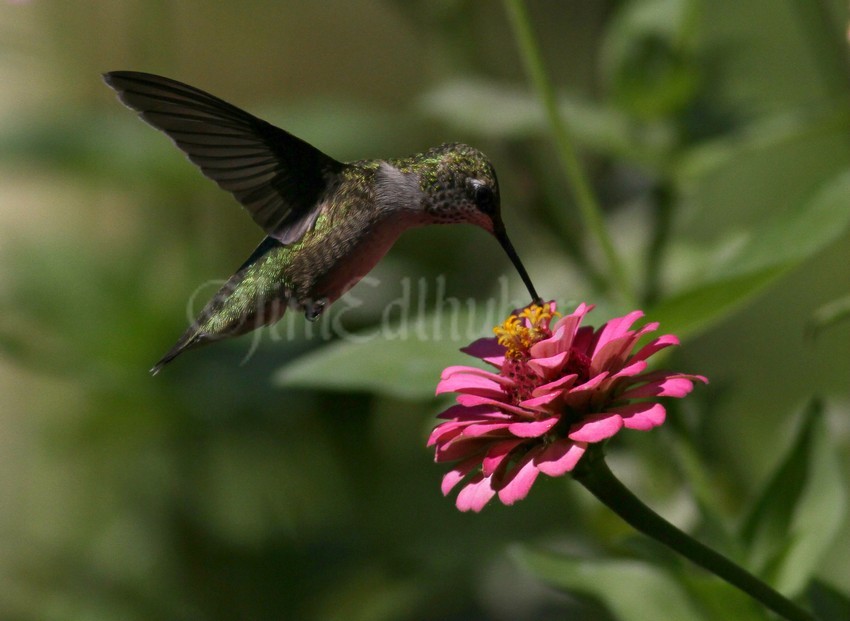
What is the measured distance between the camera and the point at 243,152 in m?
0.47

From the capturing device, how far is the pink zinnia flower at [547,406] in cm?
33

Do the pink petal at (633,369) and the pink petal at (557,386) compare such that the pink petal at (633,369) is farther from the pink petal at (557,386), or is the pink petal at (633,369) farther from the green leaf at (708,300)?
the green leaf at (708,300)

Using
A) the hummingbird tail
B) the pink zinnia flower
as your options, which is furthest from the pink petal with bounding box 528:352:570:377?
the hummingbird tail

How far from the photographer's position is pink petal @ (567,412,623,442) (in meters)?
0.32

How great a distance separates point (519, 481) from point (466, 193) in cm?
13

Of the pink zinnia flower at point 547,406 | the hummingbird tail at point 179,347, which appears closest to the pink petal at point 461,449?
the pink zinnia flower at point 547,406

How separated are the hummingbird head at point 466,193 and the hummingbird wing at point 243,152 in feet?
0.22

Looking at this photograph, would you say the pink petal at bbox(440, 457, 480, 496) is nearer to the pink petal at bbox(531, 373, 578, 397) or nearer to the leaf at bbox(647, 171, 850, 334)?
the pink petal at bbox(531, 373, 578, 397)

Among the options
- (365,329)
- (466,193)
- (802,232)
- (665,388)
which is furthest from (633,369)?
(365,329)

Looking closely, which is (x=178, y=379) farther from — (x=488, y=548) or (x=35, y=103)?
(x=35, y=103)

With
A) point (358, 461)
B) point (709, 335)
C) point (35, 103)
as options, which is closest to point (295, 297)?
point (358, 461)

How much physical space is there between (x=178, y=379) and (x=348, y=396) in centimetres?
16

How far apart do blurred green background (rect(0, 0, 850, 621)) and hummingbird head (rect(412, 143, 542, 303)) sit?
17 cm

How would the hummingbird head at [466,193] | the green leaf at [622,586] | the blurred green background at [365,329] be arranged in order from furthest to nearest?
the blurred green background at [365,329], the green leaf at [622,586], the hummingbird head at [466,193]
